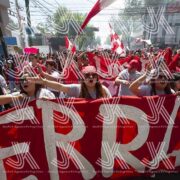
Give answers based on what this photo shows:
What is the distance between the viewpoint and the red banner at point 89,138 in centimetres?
281

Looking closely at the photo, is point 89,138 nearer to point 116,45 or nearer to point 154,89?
point 154,89

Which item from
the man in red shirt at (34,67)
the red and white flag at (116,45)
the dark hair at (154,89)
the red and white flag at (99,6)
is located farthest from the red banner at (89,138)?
the red and white flag at (116,45)

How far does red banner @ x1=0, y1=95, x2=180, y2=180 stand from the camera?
9.23ft

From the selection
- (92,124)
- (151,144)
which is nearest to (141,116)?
(151,144)

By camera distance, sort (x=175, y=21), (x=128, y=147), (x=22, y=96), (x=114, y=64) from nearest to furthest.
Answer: (x=22, y=96) → (x=128, y=147) → (x=114, y=64) → (x=175, y=21)

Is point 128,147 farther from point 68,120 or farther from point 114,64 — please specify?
point 114,64

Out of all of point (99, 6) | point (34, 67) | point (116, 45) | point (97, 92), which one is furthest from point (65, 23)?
point (97, 92)

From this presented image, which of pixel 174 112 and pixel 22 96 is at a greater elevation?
pixel 22 96

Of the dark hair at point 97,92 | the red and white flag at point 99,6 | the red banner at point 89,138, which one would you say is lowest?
the red banner at point 89,138

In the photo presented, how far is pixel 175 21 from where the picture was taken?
3144 cm

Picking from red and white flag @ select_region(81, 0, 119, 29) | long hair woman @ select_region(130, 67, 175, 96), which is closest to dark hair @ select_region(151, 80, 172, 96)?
long hair woman @ select_region(130, 67, 175, 96)

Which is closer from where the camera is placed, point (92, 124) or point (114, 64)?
point (92, 124)

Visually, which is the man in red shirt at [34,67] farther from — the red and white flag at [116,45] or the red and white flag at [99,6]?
the red and white flag at [116,45]

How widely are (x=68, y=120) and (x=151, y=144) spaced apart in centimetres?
105
